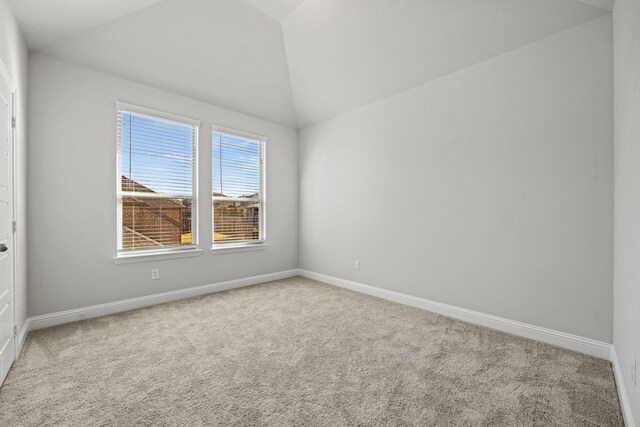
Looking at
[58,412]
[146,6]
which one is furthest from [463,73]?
[58,412]

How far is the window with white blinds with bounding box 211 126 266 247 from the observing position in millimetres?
4180

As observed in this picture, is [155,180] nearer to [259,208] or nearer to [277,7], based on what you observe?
[259,208]

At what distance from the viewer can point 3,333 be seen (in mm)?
1927

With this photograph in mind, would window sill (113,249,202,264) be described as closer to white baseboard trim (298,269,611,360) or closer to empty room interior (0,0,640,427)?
empty room interior (0,0,640,427)

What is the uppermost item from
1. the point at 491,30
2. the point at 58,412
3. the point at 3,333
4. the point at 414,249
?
the point at 491,30

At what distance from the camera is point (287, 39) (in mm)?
3688

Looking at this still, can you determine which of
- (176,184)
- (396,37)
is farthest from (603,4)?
(176,184)

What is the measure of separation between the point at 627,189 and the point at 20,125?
4373mm

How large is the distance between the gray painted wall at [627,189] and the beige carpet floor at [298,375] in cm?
34

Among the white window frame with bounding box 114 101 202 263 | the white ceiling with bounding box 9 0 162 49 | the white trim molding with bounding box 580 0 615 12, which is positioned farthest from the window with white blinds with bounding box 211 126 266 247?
the white trim molding with bounding box 580 0 615 12

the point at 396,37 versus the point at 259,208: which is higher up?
the point at 396,37

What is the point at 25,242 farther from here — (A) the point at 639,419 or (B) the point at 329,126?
(A) the point at 639,419

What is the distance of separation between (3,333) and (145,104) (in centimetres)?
255

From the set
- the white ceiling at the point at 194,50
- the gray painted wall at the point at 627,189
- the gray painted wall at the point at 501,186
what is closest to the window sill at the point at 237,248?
the gray painted wall at the point at 501,186
